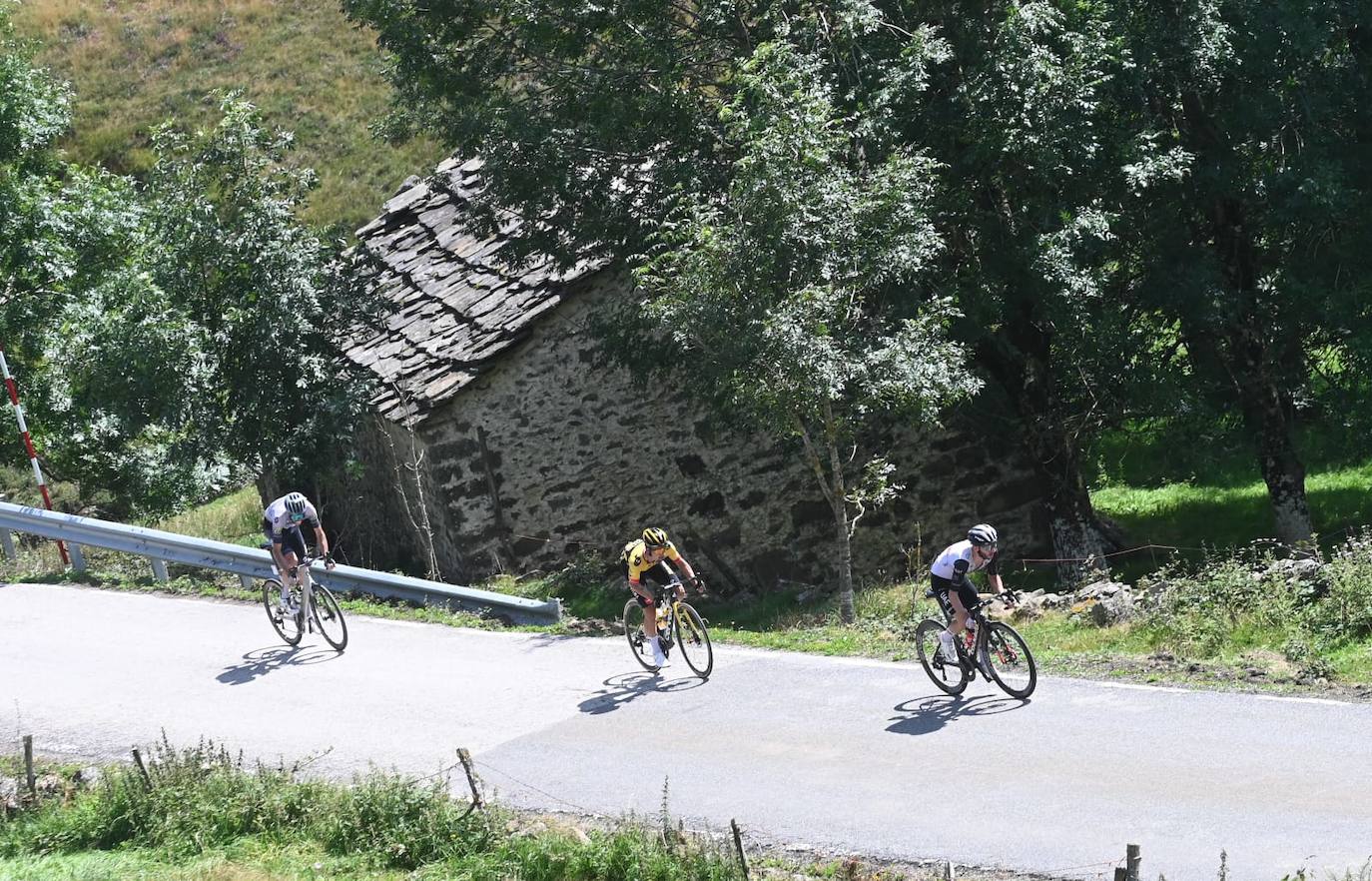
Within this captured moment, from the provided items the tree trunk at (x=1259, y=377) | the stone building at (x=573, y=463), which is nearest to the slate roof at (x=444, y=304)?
the stone building at (x=573, y=463)

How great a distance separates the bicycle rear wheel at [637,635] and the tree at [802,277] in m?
2.95

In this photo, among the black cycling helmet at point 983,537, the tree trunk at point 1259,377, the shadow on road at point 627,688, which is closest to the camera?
the black cycling helmet at point 983,537

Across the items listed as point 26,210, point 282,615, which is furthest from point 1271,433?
point 26,210

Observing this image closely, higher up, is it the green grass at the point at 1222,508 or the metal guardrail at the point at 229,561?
the metal guardrail at the point at 229,561

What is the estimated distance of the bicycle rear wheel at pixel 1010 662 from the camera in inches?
420

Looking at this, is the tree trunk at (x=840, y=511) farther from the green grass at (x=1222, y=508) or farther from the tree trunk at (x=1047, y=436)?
the green grass at (x=1222, y=508)

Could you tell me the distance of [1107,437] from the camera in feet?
80.0

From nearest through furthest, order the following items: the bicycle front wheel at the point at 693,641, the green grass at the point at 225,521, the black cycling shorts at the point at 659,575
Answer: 1. the bicycle front wheel at the point at 693,641
2. the black cycling shorts at the point at 659,575
3. the green grass at the point at 225,521

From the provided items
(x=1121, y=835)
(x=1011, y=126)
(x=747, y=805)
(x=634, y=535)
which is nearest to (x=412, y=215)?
(x=634, y=535)

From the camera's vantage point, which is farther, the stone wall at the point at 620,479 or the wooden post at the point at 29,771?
the stone wall at the point at 620,479

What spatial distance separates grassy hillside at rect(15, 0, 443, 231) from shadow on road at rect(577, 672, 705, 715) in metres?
30.6

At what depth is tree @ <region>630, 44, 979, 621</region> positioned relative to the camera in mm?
14188

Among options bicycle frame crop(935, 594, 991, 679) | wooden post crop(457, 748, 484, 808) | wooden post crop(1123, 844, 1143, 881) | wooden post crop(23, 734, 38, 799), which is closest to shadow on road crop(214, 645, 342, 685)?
wooden post crop(23, 734, 38, 799)

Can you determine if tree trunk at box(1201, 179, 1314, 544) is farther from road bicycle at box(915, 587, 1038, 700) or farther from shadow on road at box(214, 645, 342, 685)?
shadow on road at box(214, 645, 342, 685)
